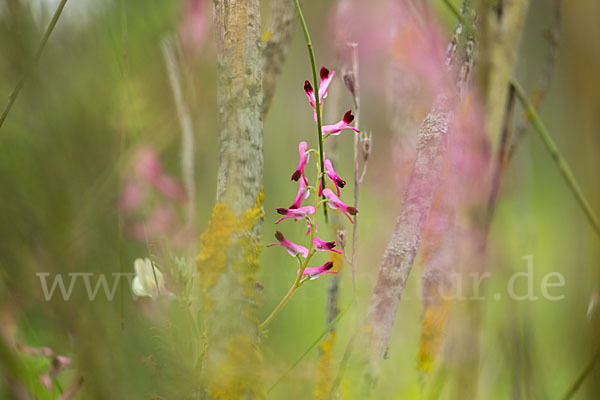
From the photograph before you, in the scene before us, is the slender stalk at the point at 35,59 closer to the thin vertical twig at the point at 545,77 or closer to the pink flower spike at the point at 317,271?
the pink flower spike at the point at 317,271

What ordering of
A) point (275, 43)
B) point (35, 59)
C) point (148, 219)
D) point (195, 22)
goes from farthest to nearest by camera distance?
point (195, 22), point (275, 43), point (148, 219), point (35, 59)

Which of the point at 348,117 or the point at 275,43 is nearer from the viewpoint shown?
the point at 348,117

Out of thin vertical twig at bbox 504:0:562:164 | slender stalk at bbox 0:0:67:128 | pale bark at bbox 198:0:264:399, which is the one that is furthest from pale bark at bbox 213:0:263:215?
thin vertical twig at bbox 504:0:562:164

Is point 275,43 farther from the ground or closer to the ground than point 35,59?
farther from the ground

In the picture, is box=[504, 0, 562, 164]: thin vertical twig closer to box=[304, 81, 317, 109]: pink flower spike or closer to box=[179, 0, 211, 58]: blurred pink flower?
box=[304, 81, 317, 109]: pink flower spike

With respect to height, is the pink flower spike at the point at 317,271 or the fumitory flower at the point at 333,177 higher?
the fumitory flower at the point at 333,177

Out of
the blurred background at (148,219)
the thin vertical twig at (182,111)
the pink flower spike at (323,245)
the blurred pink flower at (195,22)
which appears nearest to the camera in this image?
the blurred background at (148,219)

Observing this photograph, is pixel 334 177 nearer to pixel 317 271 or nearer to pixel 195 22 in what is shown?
pixel 317 271

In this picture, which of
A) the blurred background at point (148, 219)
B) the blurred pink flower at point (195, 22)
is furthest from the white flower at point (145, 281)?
the blurred pink flower at point (195, 22)

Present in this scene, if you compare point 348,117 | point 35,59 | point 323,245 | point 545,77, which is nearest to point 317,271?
point 323,245
